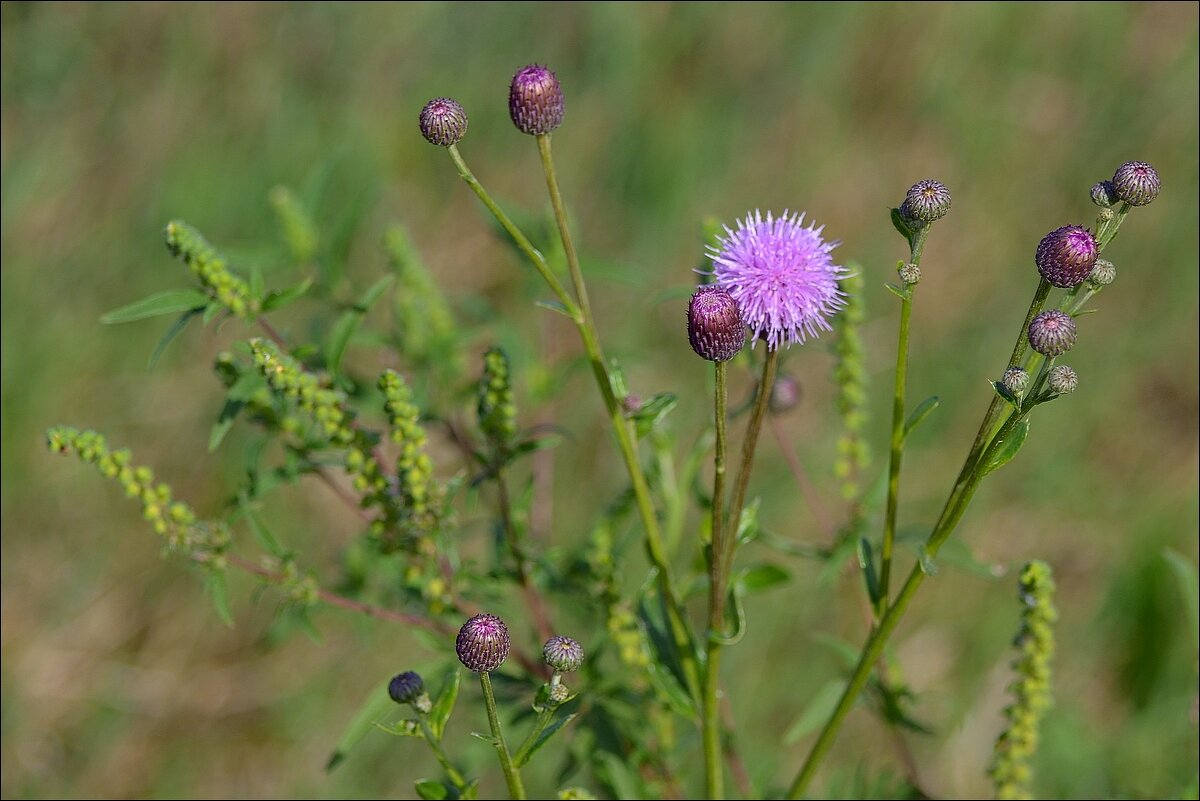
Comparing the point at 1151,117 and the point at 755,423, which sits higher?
the point at 1151,117

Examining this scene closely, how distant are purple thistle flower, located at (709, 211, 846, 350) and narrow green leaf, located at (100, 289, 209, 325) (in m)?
1.26

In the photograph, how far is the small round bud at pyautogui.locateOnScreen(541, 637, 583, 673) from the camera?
89.3 inches

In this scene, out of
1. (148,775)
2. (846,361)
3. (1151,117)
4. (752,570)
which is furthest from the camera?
(1151,117)

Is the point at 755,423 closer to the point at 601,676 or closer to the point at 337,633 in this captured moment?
the point at 601,676

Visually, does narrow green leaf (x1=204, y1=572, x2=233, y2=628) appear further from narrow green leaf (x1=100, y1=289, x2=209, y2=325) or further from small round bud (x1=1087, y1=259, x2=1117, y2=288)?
small round bud (x1=1087, y1=259, x2=1117, y2=288)

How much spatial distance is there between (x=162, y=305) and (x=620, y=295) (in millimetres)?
4378

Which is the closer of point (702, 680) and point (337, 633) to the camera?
point (702, 680)

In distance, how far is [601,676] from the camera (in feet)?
10.5

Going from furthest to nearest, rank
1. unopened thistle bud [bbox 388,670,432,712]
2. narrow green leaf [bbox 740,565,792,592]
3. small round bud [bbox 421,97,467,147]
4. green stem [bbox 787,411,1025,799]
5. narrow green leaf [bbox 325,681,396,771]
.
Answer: narrow green leaf [bbox 325,681,396,771] < narrow green leaf [bbox 740,565,792,592] < unopened thistle bud [bbox 388,670,432,712] < small round bud [bbox 421,97,467,147] < green stem [bbox 787,411,1025,799]

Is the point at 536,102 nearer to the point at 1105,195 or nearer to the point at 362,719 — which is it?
the point at 1105,195

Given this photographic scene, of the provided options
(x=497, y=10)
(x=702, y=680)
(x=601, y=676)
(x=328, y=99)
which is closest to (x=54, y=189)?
(x=328, y=99)

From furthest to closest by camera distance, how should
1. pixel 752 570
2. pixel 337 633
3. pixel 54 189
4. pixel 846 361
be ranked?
pixel 54 189 → pixel 337 633 → pixel 846 361 → pixel 752 570

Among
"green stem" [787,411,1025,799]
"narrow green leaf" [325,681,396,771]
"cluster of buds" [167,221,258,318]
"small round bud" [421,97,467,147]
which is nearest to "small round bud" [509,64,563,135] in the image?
"small round bud" [421,97,467,147]

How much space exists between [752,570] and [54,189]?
18.1 feet
